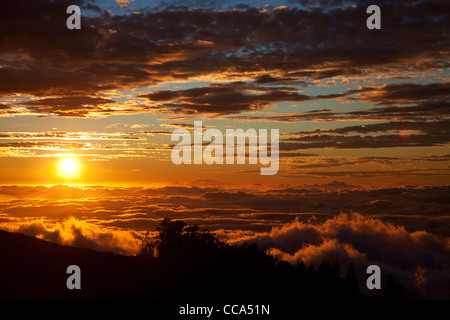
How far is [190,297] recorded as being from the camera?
43844mm

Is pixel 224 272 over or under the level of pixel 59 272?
under

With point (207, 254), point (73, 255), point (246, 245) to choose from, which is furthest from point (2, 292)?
point (246, 245)

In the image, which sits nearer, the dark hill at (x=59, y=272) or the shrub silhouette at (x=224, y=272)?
the dark hill at (x=59, y=272)

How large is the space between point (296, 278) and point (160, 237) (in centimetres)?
2264

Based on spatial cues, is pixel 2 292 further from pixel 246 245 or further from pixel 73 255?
pixel 246 245

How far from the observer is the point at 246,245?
73.8 metres

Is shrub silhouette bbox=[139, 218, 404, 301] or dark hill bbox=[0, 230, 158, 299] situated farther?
shrub silhouette bbox=[139, 218, 404, 301]

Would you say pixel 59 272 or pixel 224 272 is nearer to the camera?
pixel 59 272
